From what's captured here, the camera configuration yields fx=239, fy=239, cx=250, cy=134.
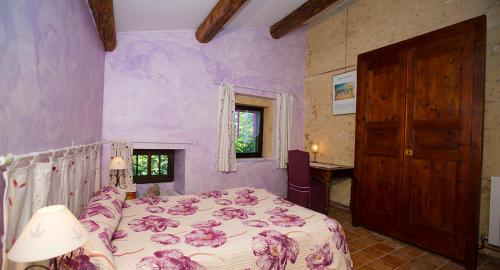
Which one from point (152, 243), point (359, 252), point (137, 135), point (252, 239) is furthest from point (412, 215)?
point (137, 135)

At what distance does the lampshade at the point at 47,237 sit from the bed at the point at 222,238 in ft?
1.07

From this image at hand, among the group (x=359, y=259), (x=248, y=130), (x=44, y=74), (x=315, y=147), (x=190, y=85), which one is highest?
(x=190, y=85)

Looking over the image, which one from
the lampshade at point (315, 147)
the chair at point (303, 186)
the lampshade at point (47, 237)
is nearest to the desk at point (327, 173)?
the chair at point (303, 186)

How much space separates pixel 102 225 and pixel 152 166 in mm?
2260

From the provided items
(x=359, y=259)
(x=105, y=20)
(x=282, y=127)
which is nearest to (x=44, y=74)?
(x=105, y=20)

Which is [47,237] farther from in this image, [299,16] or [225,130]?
[299,16]

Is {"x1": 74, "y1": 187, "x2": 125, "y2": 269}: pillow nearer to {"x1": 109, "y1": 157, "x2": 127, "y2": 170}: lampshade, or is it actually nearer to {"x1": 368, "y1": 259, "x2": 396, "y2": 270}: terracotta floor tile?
{"x1": 109, "y1": 157, "x2": 127, "y2": 170}: lampshade

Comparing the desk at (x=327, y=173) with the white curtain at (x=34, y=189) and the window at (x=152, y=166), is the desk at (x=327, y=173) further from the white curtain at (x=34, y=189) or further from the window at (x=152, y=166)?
the white curtain at (x=34, y=189)

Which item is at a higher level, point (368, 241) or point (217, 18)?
point (217, 18)

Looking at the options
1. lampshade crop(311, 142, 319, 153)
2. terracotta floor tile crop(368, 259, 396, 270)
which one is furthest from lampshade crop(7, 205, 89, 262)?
lampshade crop(311, 142, 319, 153)

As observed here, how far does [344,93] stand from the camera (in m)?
3.88

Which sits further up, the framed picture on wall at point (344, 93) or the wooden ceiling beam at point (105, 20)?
the wooden ceiling beam at point (105, 20)

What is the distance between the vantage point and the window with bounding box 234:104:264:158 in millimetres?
4337

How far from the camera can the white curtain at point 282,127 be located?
168 inches
